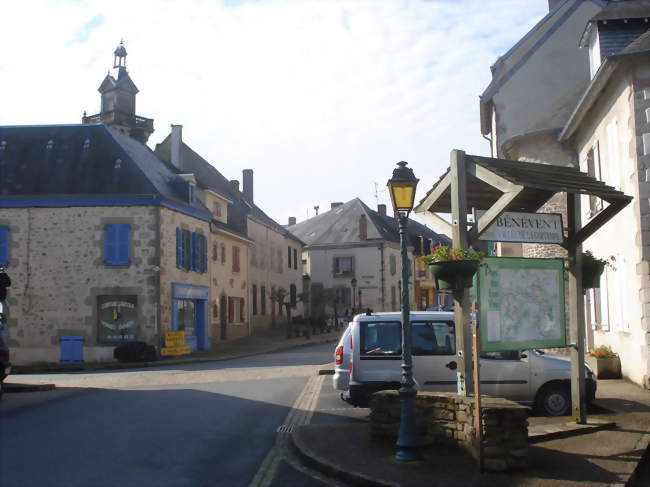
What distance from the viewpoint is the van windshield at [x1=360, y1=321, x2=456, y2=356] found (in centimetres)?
1150

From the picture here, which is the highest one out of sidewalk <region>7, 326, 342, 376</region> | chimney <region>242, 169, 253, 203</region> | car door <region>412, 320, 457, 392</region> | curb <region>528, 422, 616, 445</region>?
chimney <region>242, 169, 253, 203</region>

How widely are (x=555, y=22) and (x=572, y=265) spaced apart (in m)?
17.6

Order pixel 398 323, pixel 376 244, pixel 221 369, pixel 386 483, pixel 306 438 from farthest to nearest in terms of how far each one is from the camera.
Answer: pixel 376 244
pixel 221 369
pixel 398 323
pixel 306 438
pixel 386 483

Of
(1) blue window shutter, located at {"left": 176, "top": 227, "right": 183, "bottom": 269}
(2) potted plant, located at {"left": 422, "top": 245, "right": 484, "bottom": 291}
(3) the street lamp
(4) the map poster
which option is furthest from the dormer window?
(1) blue window shutter, located at {"left": 176, "top": 227, "right": 183, "bottom": 269}

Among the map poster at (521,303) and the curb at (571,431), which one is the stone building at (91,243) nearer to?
the map poster at (521,303)

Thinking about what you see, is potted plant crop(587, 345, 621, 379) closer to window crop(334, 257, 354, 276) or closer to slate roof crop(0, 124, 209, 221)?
slate roof crop(0, 124, 209, 221)

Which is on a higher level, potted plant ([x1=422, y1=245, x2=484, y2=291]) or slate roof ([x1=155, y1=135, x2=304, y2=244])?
slate roof ([x1=155, y1=135, x2=304, y2=244])

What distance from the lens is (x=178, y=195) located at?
101ft

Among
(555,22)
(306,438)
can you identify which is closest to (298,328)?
(555,22)

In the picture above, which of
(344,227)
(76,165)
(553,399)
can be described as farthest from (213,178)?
(553,399)

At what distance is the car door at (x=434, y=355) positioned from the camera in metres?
11.4

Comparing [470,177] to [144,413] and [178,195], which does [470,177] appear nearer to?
[144,413]

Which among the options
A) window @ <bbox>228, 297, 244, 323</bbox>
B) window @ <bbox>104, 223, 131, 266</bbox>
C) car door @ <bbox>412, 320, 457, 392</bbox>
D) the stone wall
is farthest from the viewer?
window @ <bbox>228, 297, 244, 323</bbox>

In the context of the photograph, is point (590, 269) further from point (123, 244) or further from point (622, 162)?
point (123, 244)
